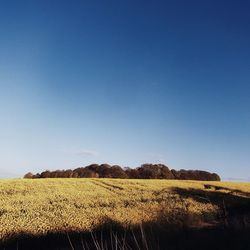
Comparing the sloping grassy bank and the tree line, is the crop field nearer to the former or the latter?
the sloping grassy bank

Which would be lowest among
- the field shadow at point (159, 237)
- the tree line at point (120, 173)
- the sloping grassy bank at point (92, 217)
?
the field shadow at point (159, 237)

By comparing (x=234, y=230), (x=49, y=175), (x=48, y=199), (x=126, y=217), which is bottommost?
(x=234, y=230)

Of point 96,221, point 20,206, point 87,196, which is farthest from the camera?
point 87,196

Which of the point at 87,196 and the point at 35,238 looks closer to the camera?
the point at 35,238

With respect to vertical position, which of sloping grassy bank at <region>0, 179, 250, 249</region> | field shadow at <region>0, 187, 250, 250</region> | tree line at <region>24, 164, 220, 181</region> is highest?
tree line at <region>24, 164, 220, 181</region>

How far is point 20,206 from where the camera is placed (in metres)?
27.4

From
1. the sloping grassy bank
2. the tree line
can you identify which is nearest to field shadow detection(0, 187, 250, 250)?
the sloping grassy bank

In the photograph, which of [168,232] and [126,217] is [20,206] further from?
[168,232]

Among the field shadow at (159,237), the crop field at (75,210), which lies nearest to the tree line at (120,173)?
the crop field at (75,210)

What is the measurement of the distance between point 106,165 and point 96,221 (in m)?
70.4

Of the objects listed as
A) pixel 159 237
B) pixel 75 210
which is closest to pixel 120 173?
pixel 75 210

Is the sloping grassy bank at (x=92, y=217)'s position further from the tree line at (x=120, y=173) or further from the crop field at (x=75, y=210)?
the tree line at (x=120, y=173)

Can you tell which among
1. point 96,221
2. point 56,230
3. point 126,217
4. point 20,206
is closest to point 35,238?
point 56,230

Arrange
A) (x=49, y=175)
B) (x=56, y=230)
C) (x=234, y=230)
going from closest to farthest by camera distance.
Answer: (x=234, y=230) → (x=56, y=230) → (x=49, y=175)
